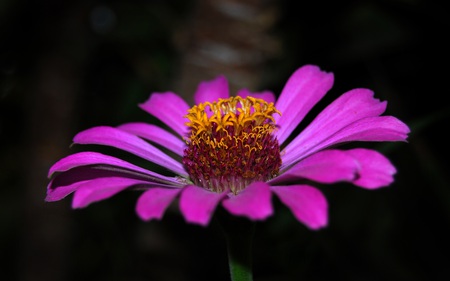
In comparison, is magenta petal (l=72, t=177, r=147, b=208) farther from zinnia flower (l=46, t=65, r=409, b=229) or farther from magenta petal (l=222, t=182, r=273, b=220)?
magenta petal (l=222, t=182, r=273, b=220)

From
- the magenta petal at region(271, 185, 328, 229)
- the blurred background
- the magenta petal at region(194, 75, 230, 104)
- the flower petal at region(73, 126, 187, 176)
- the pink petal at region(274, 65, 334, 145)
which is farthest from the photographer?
the blurred background

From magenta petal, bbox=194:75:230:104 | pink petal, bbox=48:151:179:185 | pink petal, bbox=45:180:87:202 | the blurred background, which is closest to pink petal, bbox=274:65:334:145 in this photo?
magenta petal, bbox=194:75:230:104

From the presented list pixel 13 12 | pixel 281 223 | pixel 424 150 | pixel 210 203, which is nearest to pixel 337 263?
pixel 281 223

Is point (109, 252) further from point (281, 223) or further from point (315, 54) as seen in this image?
point (315, 54)

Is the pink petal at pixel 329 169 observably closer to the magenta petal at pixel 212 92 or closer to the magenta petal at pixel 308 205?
the magenta petal at pixel 308 205

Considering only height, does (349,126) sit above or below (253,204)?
above

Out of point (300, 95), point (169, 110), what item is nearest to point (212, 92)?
point (169, 110)

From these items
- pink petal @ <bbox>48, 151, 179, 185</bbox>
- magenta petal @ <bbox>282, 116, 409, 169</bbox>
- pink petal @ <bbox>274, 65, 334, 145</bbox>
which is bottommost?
pink petal @ <bbox>48, 151, 179, 185</bbox>

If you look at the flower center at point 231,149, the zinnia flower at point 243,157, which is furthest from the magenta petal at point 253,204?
the flower center at point 231,149

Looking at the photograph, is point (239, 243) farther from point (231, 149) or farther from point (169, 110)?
point (169, 110)
